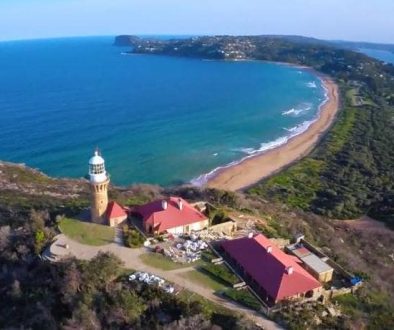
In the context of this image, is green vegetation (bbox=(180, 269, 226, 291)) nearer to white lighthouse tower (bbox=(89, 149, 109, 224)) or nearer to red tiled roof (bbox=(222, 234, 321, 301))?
red tiled roof (bbox=(222, 234, 321, 301))

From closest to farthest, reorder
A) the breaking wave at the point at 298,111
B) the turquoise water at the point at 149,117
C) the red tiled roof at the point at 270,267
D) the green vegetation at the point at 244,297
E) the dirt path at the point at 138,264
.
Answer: the dirt path at the point at 138,264, the green vegetation at the point at 244,297, the red tiled roof at the point at 270,267, the turquoise water at the point at 149,117, the breaking wave at the point at 298,111

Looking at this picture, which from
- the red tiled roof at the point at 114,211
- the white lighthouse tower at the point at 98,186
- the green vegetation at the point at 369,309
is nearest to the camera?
the green vegetation at the point at 369,309

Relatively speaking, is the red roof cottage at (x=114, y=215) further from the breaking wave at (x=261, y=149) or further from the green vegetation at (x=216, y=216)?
the breaking wave at (x=261, y=149)

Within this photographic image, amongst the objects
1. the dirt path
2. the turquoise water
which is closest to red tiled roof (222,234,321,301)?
the dirt path

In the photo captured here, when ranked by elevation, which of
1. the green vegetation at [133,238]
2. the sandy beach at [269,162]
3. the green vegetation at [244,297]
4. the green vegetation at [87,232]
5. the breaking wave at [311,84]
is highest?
the breaking wave at [311,84]

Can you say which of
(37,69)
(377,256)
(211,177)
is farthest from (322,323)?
(37,69)

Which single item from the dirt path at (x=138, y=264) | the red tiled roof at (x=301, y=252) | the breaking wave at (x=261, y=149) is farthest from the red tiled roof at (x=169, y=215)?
the breaking wave at (x=261, y=149)

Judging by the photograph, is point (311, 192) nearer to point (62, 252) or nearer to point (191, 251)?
point (191, 251)

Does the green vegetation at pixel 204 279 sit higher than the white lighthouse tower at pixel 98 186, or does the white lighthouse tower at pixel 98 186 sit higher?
the white lighthouse tower at pixel 98 186
